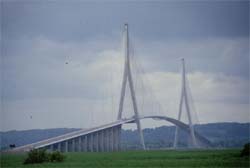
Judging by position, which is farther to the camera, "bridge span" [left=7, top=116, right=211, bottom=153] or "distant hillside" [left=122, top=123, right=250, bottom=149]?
"distant hillside" [left=122, top=123, right=250, bottom=149]

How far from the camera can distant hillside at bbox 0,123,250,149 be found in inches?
2918

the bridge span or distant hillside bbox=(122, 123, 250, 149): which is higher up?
distant hillside bbox=(122, 123, 250, 149)

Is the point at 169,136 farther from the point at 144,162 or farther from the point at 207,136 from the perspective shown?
the point at 144,162

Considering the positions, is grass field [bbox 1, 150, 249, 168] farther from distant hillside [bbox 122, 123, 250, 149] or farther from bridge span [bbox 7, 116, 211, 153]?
distant hillside [bbox 122, 123, 250, 149]

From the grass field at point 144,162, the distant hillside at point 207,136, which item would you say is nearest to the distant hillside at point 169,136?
the distant hillside at point 207,136

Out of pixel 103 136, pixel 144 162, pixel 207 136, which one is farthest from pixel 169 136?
pixel 144 162

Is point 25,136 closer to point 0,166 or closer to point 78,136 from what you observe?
point 78,136

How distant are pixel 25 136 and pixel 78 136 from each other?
1227 centimetres

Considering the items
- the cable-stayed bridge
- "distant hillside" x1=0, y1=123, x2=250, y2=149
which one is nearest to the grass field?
the cable-stayed bridge

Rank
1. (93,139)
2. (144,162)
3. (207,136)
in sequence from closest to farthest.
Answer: (144,162)
(93,139)
(207,136)

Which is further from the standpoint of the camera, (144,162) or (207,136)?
(207,136)

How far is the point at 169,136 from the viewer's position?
383ft

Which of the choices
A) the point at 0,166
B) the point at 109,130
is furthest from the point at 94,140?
the point at 0,166

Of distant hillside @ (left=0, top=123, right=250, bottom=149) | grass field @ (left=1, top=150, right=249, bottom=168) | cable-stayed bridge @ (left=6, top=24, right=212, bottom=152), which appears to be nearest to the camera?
grass field @ (left=1, top=150, right=249, bottom=168)
